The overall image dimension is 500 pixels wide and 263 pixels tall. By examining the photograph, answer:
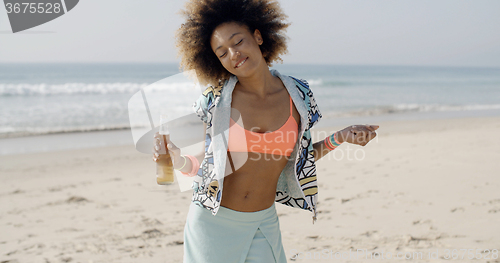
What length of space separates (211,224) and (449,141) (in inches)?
328

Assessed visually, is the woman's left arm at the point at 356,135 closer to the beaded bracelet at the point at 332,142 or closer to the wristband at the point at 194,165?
the beaded bracelet at the point at 332,142

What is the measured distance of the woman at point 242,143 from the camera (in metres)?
2.02

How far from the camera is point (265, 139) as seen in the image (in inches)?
80.0

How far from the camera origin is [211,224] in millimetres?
2033

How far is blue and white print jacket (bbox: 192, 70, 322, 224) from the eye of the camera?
200 centimetres

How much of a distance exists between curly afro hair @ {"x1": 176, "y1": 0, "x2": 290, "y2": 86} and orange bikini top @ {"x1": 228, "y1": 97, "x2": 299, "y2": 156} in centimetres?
42

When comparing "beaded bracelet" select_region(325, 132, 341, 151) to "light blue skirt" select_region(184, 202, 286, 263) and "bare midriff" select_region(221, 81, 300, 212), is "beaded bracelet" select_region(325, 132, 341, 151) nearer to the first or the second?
"bare midriff" select_region(221, 81, 300, 212)

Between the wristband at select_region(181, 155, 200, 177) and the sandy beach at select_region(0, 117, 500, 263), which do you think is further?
the sandy beach at select_region(0, 117, 500, 263)

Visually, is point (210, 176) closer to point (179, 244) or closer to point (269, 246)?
point (269, 246)

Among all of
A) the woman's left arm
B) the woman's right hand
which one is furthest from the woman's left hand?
the woman's right hand

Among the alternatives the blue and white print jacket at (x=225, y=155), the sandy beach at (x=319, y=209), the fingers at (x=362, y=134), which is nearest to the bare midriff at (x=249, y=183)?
the blue and white print jacket at (x=225, y=155)

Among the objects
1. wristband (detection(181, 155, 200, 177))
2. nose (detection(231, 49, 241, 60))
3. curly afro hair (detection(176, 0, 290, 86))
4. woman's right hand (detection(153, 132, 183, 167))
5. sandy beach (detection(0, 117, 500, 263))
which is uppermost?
curly afro hair (detection(176, 0, 290, 86))

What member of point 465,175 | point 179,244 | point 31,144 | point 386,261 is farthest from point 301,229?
point 31,144

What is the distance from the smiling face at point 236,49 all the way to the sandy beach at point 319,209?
7.66 feet
